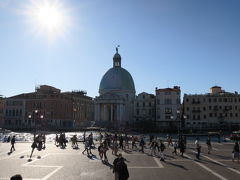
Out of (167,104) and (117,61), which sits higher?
(117,61)

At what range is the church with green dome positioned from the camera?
116m

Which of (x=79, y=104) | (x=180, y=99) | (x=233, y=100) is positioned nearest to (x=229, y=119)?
(x=233, y=100)

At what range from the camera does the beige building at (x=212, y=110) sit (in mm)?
92438

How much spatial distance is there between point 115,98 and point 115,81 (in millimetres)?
9171

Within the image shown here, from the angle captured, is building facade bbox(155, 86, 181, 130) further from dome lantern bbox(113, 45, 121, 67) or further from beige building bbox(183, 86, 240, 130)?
dome lantern bbox(113, 45, 121, 67)

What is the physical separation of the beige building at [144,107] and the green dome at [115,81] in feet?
36.1

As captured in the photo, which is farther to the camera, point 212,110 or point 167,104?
point 167,104

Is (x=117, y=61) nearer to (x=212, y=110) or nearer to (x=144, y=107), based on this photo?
(x=144, y=107)

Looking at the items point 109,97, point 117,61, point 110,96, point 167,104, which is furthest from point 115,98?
point 117,61

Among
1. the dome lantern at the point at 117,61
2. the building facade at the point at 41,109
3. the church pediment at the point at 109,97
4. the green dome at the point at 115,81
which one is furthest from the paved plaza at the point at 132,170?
the dome lantern at the point at 117,61

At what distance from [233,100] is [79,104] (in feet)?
200

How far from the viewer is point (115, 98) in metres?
116

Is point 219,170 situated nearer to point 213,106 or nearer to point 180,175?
point 180,175

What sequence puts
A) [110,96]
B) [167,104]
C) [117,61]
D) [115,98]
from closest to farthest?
1. [167,104]
2. [115,98]
3. [110,96]
4. [117,61]
